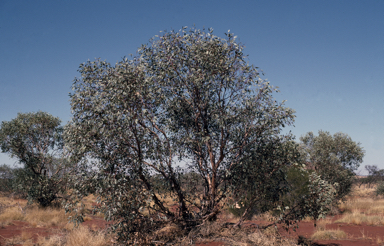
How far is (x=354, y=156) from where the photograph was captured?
26.1 m

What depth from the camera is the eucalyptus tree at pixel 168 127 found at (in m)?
9.05

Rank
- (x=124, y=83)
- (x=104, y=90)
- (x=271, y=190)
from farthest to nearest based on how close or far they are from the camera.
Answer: (x=271, y=190)
(x=104, y=90)
(x=124, y=83)

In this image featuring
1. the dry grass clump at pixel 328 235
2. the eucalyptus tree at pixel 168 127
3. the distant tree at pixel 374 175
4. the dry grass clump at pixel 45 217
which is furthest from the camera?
the distant tree at pixel 374 175

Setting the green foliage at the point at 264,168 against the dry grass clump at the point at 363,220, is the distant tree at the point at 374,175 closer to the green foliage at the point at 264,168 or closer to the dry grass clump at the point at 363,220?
the dry grass clump at the point at 363,220

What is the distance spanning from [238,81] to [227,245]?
19.6ft

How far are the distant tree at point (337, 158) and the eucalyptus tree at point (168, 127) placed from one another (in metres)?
16.9

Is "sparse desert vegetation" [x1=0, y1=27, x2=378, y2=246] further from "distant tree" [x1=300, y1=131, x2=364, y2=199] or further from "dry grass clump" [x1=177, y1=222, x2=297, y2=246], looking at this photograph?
"distant tree" [x1=300, y1=131, x2=364, y2=199]

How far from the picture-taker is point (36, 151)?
23.0m

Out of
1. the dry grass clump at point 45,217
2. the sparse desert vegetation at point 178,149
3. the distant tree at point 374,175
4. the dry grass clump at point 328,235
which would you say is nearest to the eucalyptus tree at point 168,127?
the sparse desert vegetation at point 178,149

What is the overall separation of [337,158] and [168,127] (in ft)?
67.3

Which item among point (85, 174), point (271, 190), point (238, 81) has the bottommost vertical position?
point (271, 190)

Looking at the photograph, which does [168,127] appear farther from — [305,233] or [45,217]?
[45,217]

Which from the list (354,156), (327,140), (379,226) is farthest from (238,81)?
(354,156)

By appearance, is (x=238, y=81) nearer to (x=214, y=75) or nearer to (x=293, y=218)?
(x=214, y=75)
